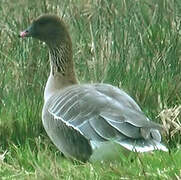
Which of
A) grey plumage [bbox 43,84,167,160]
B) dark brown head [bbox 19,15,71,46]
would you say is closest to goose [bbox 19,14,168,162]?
grey plumage [bbox 43,84,167,160]

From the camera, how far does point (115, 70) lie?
8047 mm

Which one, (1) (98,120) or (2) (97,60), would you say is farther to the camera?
(2) (97,60)

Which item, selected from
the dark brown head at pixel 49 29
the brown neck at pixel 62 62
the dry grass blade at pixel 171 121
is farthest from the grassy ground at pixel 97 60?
the dark brown head at pixel 49 29

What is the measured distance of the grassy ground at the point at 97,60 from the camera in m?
7.27

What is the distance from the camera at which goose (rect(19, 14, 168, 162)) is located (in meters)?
6.11

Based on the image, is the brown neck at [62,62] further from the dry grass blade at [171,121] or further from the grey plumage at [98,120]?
the dry grass blade at [171,121]

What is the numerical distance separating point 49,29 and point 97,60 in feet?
2.05

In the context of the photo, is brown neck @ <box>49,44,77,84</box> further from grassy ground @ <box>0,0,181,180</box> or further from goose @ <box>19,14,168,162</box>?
grassy ground @ <box>0,0,181,180</box>

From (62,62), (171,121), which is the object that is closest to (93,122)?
(171,121)

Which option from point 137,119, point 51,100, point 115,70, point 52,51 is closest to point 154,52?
point 115,70

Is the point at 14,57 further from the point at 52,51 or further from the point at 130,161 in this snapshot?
the point at 130,161

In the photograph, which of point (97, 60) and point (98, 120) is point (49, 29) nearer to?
point (97, 60)

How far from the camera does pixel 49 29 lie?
799 cm

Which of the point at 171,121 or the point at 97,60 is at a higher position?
the point at 171,121
